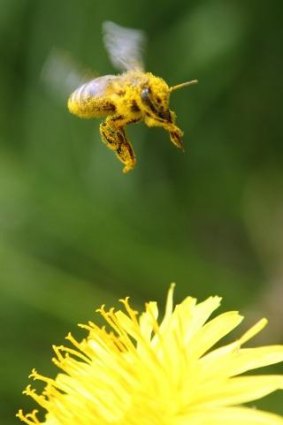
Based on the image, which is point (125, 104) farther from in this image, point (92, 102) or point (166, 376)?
point (166, 376)

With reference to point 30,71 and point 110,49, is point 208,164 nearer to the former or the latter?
point 30,71

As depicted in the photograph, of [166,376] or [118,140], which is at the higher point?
[118,140]

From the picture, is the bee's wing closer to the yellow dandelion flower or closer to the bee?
the bee

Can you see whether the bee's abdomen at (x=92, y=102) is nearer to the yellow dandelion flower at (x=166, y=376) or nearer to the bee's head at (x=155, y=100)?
the bee's head at (x=155, y=100)

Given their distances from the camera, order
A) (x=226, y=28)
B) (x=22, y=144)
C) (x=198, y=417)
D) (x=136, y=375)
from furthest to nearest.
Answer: (x=22, y=144)
(x=226, y=28)
(x=136, y=375)
(x=198, y=417)

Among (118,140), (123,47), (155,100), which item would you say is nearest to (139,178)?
(123,47)

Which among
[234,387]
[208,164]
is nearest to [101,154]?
[208,164]
